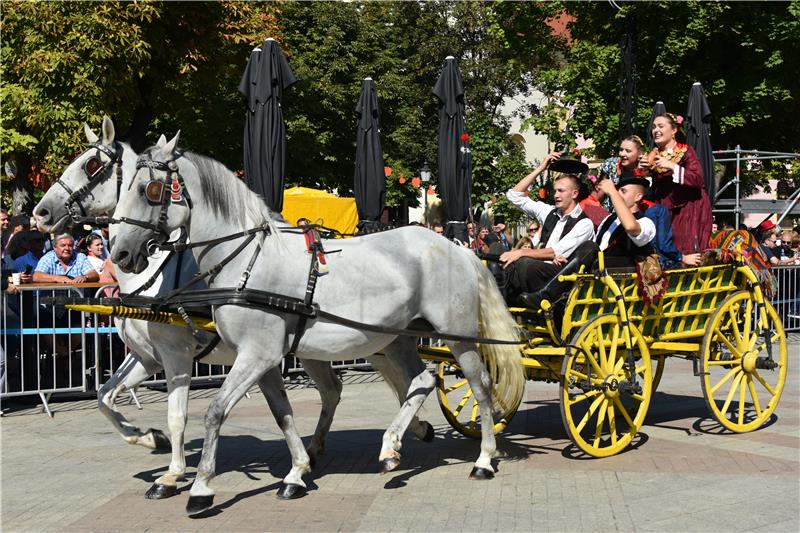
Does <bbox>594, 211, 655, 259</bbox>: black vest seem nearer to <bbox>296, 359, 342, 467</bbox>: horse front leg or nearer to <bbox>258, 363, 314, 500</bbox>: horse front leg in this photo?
<bbox>296, 359, 342, 467</bbox>: horse front leg

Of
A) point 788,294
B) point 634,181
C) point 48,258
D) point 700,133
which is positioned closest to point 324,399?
point 634,181

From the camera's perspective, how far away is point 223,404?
633cm

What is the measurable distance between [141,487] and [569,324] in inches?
134

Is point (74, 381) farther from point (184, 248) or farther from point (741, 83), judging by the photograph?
point (741, 83)

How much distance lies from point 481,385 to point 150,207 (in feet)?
9.20

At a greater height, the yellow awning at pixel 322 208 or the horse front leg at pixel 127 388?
the yellow awning at pixel 322 208

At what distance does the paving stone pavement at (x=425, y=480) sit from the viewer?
604 cm

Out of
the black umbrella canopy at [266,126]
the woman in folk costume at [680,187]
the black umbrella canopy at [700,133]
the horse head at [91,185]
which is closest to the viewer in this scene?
the horse head at [91,185]

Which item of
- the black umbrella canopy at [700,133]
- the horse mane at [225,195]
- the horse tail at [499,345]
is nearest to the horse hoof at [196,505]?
the horse mane at [225,195]

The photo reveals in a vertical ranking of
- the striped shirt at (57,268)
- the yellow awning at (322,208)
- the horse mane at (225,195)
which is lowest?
the striped shirt at (57,268)

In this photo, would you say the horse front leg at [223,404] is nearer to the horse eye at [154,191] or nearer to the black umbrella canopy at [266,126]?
the horse eye at [154,191]

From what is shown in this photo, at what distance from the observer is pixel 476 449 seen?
836cm

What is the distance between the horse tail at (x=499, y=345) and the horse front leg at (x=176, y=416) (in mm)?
2253

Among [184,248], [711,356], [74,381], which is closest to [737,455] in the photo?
[711,356]
